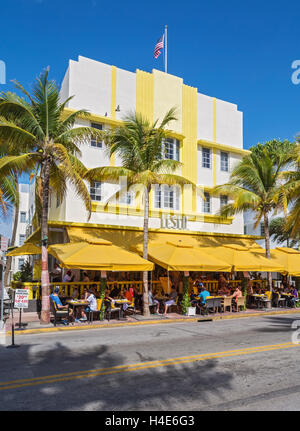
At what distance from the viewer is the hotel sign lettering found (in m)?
24.5

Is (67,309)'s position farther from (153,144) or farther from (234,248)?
(234,248)

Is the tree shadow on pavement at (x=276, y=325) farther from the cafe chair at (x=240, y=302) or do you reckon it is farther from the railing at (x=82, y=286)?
the railing at (x=82, y=286)

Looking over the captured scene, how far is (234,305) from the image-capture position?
65.5ft

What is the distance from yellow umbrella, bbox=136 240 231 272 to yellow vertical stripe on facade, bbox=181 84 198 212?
23.4ft

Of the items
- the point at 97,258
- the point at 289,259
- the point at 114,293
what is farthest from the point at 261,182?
the point at 97,258

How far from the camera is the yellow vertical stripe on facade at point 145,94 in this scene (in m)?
24.8

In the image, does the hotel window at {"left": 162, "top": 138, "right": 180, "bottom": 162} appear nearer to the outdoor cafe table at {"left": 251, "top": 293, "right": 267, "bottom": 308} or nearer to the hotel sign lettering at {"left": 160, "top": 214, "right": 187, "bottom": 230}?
the hotel sign lettering at {"left": 160, "top": 214, "right": 187, "bottom": 230}

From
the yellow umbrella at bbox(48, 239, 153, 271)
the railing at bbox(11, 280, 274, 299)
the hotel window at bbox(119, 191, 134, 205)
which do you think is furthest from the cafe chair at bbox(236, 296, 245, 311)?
the hotel window at bbox(119, 191, 134, 205)

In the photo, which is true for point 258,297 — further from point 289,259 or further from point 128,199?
point 128,199

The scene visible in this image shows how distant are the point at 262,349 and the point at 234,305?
9.74 meters

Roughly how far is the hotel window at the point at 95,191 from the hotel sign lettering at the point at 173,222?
465 cm

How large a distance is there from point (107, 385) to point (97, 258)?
8.52m

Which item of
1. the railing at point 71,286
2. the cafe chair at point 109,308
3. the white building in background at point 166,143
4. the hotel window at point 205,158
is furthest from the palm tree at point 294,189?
the cafe chair at point 109,308
